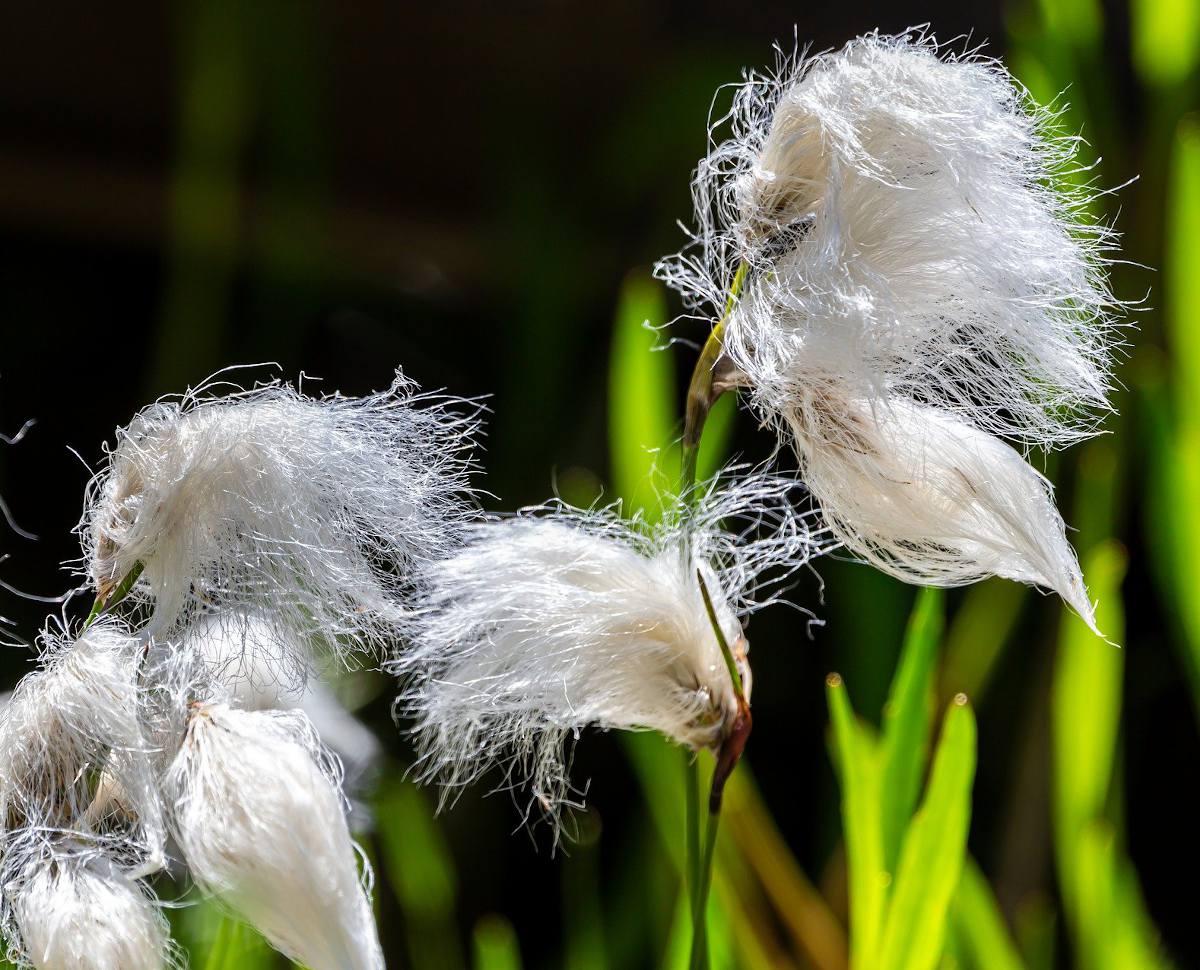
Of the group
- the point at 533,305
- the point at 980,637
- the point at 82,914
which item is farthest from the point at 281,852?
the point at 533,305

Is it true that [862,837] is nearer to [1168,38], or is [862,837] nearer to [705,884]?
[705,884]

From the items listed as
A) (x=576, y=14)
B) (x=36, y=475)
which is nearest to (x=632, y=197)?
(x=576, y=14)

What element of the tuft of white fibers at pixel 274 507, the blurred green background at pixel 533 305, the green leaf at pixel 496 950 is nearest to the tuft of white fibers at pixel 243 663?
the tuft of white fibers at pixel 274 507

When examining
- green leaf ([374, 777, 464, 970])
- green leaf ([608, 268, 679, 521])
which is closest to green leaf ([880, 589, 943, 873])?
green leaf ([608, 268, 679, 521])

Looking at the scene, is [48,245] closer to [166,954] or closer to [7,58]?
[7,58]

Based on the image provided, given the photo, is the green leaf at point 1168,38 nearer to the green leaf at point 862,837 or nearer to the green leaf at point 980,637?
the green leaf at point 980,637
